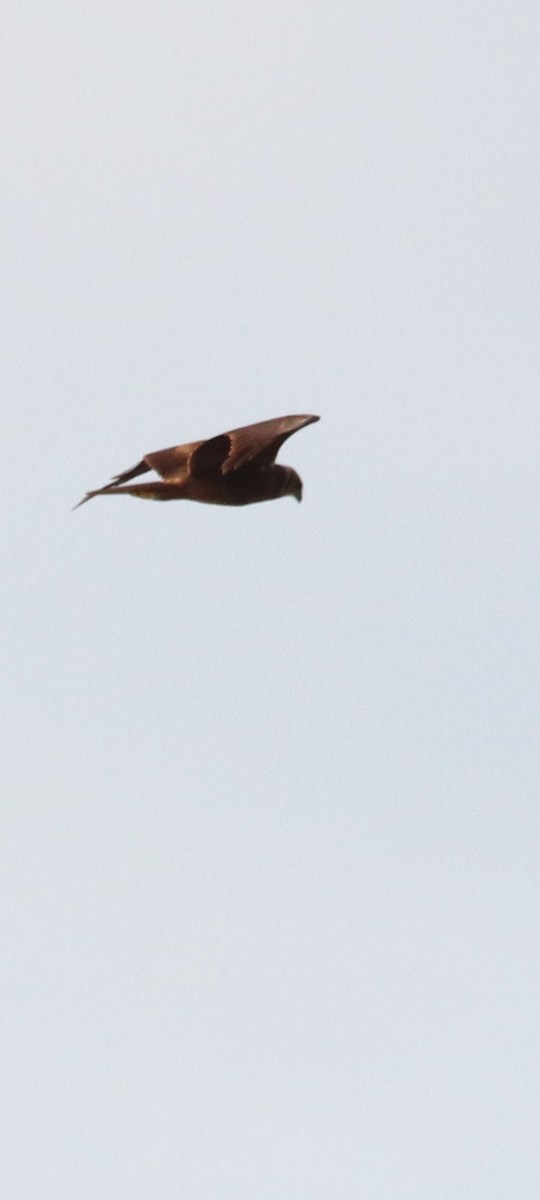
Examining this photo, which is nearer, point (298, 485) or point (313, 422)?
point (313, 422)

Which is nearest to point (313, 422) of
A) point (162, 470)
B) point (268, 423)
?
point (268, 423)

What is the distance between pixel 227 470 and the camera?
1786cm

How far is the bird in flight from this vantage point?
58.6 feet

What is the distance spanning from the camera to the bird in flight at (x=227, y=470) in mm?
17875

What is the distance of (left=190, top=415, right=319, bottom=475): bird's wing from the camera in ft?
58.3

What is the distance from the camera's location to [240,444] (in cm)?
1778

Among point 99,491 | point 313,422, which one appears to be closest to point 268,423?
point 313,422

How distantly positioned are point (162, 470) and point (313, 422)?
1488 millimetres

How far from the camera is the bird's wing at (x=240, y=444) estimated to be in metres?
17.8

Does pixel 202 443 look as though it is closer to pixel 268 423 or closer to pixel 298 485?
pixel 268 423

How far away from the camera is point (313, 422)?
711 inches

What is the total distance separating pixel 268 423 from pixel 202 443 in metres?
0.52

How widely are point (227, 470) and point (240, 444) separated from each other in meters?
0.23

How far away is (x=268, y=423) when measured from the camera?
1805 cm
